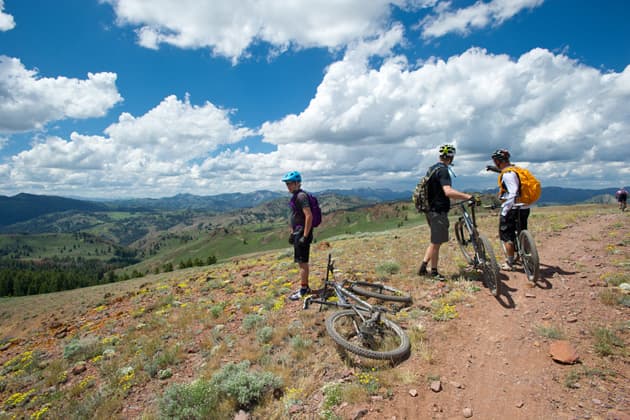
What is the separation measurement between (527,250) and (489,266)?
1.27m

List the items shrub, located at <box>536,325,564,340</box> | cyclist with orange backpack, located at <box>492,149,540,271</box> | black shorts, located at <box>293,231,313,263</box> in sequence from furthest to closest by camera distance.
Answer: black shorts, located at <box>293,231,313,263</box>, cyclist with orange backpack, located at <box>492,149,540,271</box>, shrub, located at <box>536,325,564,340</box>

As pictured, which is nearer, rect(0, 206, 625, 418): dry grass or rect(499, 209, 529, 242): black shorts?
rect(0, 206, 625, 418): dry grass

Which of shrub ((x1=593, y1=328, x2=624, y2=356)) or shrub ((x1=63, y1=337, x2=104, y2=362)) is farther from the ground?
shrub ((x1=593, y1=328, x2=624, y2=356))

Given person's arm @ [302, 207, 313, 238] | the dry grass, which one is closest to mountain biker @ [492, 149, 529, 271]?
the dry grass

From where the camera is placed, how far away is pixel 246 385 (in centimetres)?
554

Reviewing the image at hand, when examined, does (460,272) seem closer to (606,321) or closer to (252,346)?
(606,321)

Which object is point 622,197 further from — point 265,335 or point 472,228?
point 265,335

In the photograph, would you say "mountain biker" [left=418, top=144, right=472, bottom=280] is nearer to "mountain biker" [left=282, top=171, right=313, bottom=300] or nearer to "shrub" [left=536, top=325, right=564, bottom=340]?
"shrub" [left=536, top=325, right=564, bottom=340]

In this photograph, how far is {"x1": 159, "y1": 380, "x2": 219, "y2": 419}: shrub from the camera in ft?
16.9

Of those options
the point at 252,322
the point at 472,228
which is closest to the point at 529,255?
the point at 472,228

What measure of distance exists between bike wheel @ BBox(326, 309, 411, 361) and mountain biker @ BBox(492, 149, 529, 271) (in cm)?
500

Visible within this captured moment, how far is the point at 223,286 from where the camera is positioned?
45.9 feet

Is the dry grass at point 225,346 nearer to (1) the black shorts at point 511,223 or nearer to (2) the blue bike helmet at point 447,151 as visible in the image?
(1) the black shorts at point 511,223

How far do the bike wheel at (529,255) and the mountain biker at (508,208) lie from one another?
1.41ft
